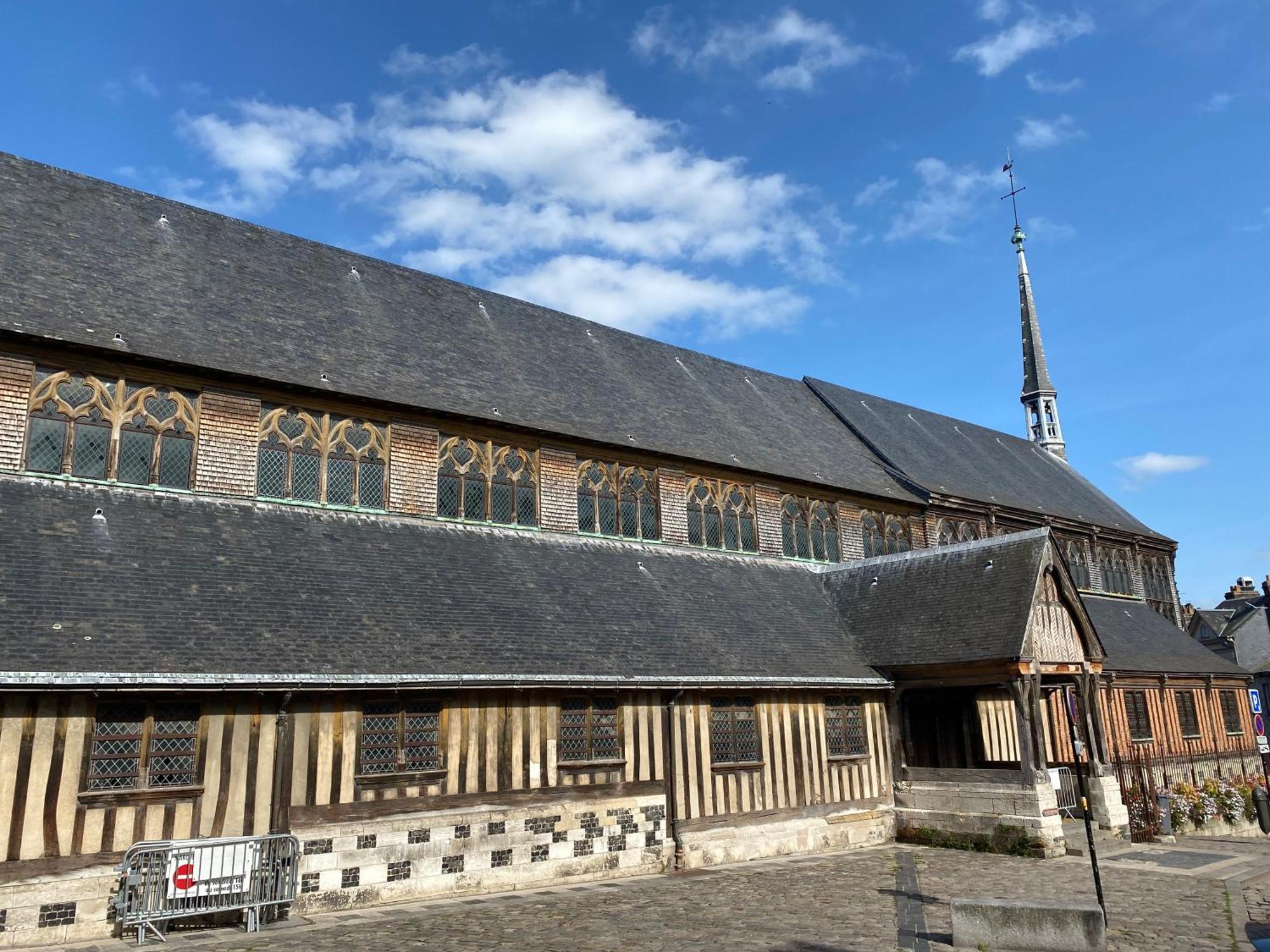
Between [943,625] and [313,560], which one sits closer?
[313,560]

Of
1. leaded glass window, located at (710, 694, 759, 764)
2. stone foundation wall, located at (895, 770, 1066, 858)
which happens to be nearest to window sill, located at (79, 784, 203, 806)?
leaded glass window, located at (710, 694, 759, 764)

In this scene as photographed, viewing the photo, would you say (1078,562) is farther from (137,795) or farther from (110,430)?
(137,795)

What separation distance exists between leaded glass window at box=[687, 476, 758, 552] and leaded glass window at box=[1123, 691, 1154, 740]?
1178cm

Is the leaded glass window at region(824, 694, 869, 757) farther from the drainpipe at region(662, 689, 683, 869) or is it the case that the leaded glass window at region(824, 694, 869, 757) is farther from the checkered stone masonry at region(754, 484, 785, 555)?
the checkered stone masonry at region(754, 484, 785, 555)

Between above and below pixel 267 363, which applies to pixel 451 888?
below

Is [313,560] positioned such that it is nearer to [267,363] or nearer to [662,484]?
[267,363]

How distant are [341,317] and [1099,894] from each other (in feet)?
51.4

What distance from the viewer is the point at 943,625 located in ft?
62.0

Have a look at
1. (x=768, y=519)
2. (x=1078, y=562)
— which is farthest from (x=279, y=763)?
(x=1078, y=562)

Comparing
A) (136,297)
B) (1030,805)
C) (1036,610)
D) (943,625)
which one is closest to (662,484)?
(943,625)

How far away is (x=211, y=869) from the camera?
10.8 m

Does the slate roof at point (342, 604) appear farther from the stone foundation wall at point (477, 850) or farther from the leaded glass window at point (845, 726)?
the stone foundation wall at point (477, 850)

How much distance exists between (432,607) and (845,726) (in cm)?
877

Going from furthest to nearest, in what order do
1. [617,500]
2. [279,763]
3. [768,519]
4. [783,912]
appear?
[768,519], [617,500], [279,763], [783,912]
